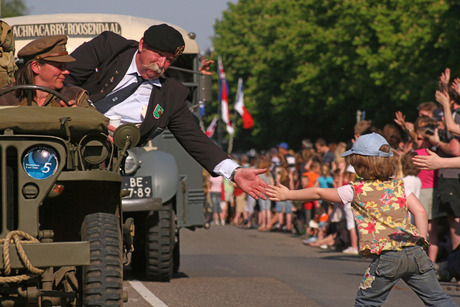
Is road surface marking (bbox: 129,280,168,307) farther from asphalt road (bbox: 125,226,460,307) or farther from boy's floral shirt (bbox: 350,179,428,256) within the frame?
boy's floral shirt (bbox: 350,179,428,256)

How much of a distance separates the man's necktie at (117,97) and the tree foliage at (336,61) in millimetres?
26833

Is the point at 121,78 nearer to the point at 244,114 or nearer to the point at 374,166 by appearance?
the point at 374,166

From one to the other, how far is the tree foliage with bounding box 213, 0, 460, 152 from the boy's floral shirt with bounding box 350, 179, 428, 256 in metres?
26.9

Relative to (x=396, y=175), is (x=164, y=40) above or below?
above

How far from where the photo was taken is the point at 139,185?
12391mm

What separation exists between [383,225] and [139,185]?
229 inches

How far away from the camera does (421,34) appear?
3669 centimetres

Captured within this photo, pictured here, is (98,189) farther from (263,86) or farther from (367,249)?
(263,86)

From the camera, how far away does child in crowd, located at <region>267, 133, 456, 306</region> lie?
22.1 ft

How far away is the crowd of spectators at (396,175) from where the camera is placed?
41.4 ft

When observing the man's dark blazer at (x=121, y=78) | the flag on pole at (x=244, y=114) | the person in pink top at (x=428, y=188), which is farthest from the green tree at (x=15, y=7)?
the man's dark blazer at (x=121, y=78)

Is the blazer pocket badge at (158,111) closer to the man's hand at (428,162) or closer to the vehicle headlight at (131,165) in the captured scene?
the man's hand at (428,162)

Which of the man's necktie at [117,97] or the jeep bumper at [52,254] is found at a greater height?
the man's necktie at [117,97]

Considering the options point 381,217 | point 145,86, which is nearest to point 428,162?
point 381,217
